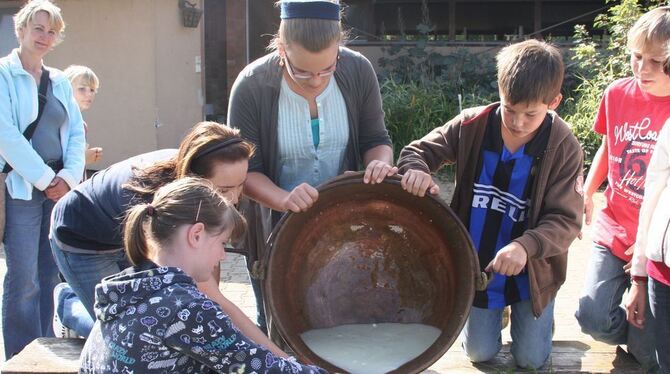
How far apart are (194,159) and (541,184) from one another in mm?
1382

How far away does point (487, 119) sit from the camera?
3.22 meters

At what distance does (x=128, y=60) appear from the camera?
1005 cm

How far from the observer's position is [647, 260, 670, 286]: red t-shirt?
9.34 feet

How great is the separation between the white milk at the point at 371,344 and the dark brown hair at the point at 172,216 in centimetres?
91

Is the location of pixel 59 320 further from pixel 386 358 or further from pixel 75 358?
pixel 386 358

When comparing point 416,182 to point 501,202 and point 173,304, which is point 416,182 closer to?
point 501,202

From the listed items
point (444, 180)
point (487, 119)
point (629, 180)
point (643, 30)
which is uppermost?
point (643, 30)

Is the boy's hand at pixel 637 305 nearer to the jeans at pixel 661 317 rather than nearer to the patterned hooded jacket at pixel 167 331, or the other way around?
the jeans at pixel 661 317

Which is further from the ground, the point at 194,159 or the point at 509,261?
the point at 194,159

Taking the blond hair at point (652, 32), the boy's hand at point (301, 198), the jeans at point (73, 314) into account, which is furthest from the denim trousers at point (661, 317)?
the jeans at point (73, 314)

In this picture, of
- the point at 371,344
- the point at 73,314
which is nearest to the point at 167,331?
the point at 371,344

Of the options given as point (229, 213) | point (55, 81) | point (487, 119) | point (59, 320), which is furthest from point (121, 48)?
point (229, 213)

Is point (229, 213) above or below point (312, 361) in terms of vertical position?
above

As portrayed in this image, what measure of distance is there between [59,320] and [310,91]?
1.63 metres
